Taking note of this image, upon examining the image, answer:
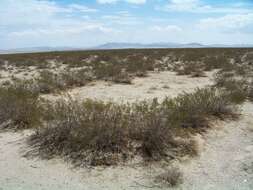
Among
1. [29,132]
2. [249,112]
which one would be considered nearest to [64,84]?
[29,132]

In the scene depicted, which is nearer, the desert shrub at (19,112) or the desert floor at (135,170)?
the desert floor at (135,170)

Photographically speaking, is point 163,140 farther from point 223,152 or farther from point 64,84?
point 64,84

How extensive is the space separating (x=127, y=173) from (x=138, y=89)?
7.99 metres

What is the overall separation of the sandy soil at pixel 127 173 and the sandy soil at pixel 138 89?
4.74m

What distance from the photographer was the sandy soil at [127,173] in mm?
4789

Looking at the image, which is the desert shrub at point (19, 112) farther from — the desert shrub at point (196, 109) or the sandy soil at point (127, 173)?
the desert shrub at point (196, 109)

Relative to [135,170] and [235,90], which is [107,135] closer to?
[135,170]

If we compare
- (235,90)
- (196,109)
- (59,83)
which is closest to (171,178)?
(196,109)

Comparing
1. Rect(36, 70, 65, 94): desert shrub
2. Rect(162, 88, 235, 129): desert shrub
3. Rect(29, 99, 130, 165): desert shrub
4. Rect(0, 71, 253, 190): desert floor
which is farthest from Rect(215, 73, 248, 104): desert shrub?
Rect(36, 70, 65, 94): desert shrub

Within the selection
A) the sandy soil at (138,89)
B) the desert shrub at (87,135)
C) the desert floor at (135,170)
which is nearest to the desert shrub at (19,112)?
the desert floor at (135,170)

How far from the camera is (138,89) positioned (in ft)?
42.8

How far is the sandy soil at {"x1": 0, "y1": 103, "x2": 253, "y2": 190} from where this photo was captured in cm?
479

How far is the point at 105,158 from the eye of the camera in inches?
221

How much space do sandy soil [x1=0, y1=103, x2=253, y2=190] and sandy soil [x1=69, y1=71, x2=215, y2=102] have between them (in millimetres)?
4744
